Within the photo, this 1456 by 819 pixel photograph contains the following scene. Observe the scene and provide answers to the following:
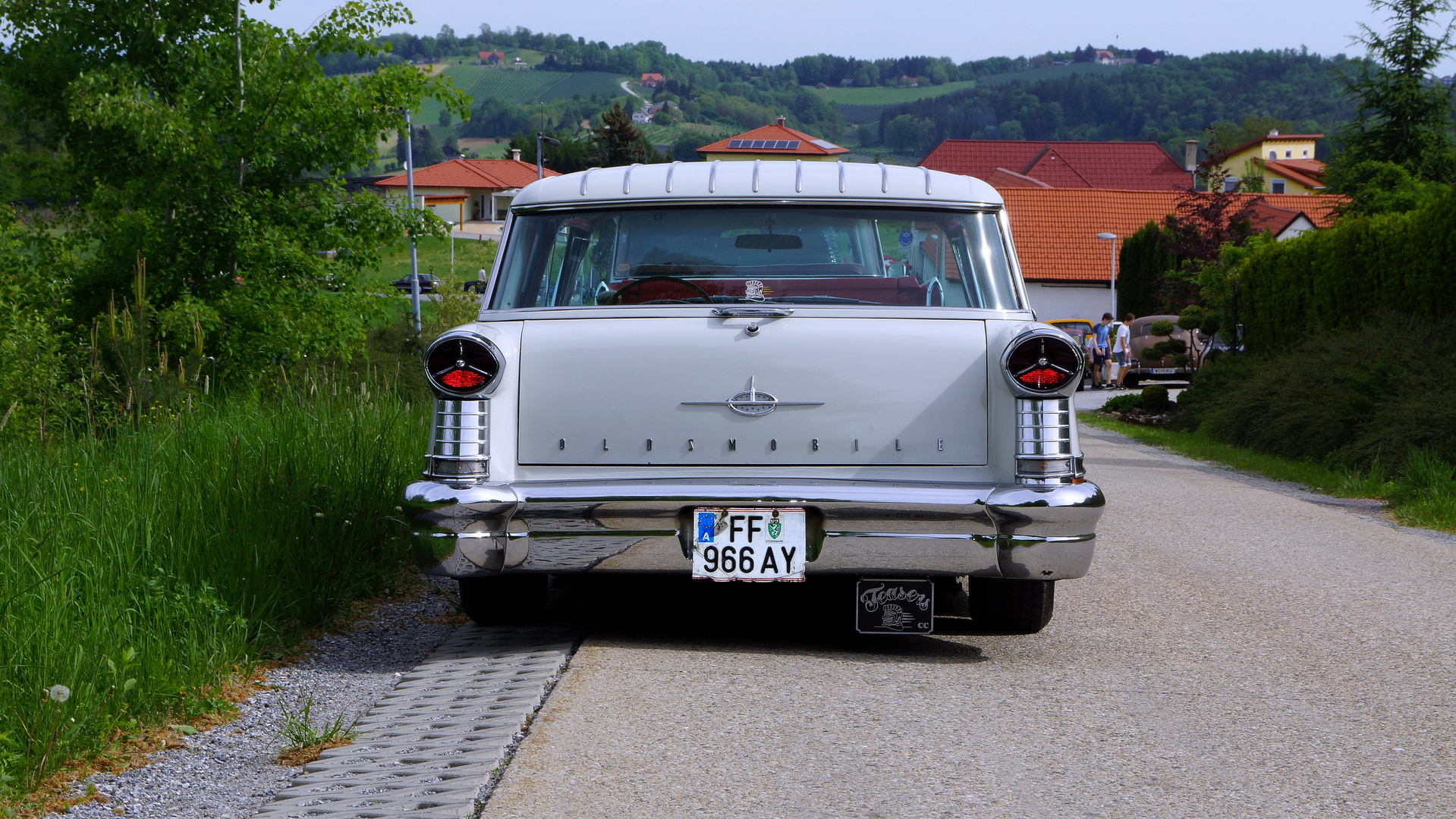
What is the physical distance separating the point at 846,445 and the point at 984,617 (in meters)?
1.06

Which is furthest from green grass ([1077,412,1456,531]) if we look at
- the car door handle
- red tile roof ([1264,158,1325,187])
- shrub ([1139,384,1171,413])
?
red tile roof ([1264,158,1325,187])

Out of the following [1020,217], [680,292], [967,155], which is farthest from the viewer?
[967,155]

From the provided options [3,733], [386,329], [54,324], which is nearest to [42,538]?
[3,733]

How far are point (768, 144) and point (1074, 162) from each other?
994 inches

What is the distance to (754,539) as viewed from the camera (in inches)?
178

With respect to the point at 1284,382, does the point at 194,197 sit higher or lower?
higher

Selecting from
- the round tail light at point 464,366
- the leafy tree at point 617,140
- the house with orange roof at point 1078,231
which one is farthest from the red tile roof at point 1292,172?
the round tail light at point 464,366

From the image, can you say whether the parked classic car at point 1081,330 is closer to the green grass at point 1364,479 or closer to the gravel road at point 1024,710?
the green grass at point 1364,479

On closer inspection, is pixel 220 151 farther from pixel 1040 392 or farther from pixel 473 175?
pixel 473 175

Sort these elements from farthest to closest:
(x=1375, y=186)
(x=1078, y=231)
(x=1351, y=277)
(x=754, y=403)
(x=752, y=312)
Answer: (x=1078, y=231)
(x=1375, y=186)
(x=1351, y=277)
(x=752, y=312)
(x=754, y=403)

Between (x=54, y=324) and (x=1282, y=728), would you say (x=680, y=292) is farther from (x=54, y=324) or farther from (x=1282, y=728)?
(x=54, y=324)

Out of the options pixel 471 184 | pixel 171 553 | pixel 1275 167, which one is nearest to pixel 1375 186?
pixel 171 553

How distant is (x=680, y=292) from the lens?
511 cm

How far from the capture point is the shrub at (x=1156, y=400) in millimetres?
21703
